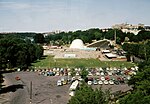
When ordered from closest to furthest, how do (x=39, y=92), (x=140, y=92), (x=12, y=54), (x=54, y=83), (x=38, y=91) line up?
(x=140, y=92) < (x=39, y=92) < (x=38, y=91) < (x=54, y=83) < (x=12, y=54)

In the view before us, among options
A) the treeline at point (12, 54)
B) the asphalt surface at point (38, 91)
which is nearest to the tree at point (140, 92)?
the asphalt surface at point (38, 91)

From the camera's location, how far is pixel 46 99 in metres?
28.2

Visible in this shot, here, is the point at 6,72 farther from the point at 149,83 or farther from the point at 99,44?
the point at 99,44

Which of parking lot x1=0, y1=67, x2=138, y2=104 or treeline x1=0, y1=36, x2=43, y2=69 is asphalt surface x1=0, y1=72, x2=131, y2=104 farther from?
treeline x1=0, y1=36, x2=43, y2=69

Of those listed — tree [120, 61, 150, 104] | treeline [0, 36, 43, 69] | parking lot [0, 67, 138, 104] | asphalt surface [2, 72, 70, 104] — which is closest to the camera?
tree [120, 61, 150, 104]

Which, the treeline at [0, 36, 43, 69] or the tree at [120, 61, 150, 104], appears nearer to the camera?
the tree at [120, 61, 150, 104]

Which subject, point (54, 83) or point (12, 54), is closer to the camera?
point (54, 83)

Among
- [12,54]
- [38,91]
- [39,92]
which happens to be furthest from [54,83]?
[12,54]

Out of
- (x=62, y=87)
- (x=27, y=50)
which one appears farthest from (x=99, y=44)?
(x=62, y=87)

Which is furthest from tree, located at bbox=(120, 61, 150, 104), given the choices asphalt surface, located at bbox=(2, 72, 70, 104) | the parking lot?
asphalt surface, located at bbox=(2, 72, 70, 104)

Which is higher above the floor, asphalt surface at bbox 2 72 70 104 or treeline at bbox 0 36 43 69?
treeline at bbox 0 36 43 69

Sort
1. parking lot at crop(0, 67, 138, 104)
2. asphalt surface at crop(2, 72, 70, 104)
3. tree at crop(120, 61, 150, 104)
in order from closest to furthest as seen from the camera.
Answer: tree at crop(120, 61, 150, 104) → asphalt surface at crop(2, 72, 70, 104) → parking lot at crop(0, 67, 138, 104)

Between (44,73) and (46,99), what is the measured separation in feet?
55.3

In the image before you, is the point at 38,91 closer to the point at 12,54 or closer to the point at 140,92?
the point at 140,92
